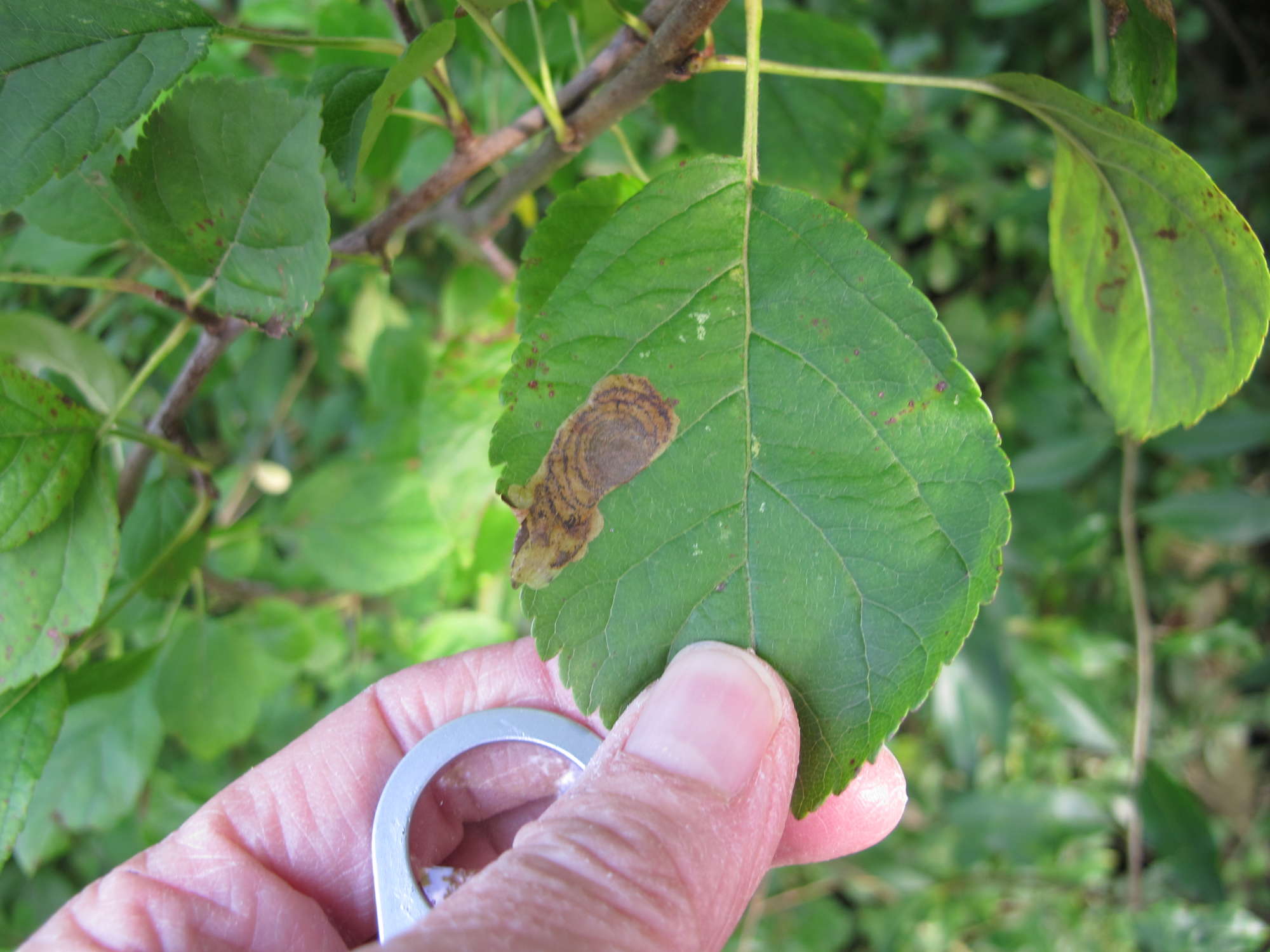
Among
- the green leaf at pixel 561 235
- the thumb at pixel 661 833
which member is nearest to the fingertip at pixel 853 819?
the thumb at pixel 661 833

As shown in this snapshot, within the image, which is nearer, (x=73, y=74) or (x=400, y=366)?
(x=73, y=74)

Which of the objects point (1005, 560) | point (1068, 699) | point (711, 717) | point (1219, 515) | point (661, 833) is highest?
point (711, 717)

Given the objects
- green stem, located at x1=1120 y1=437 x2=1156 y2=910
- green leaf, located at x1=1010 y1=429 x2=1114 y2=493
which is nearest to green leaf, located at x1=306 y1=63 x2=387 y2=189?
green leaf, located at x1=1010 y1=429 x2=1114 y2=493

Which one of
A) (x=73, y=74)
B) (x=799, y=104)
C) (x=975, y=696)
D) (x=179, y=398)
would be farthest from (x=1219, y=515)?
(x=73, y=74)

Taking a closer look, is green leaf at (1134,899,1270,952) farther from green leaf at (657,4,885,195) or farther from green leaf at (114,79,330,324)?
green leaf at (114,79,330,324)

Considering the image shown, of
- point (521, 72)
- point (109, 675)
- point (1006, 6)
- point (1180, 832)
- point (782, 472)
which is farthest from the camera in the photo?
point (1006, 6)

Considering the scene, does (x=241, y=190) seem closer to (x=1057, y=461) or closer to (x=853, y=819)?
(x=853, y=819)

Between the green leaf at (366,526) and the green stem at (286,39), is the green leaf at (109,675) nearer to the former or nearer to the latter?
the green leaf at (366,526)
